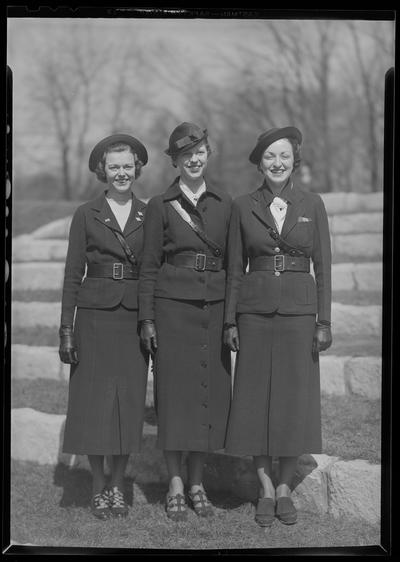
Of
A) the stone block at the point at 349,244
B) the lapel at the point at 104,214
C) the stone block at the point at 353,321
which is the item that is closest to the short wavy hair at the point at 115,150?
the lapel at the point at 104,214

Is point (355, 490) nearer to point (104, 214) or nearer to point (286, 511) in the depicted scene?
point (286, 511)

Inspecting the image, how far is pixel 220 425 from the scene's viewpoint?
5.46 metres

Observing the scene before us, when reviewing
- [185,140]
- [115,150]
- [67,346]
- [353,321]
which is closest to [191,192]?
[185,140]

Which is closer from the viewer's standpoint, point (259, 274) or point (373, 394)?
point (259, 274)

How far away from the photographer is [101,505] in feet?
18.4

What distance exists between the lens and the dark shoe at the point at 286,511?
5.46 meters

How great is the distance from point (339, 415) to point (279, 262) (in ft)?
5.58

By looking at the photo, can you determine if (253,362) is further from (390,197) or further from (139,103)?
(139,103)

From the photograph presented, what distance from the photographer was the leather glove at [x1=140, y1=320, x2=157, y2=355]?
536cm

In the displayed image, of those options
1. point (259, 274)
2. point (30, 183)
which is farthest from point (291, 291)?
point (30, 183)

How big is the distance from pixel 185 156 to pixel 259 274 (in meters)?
0.88

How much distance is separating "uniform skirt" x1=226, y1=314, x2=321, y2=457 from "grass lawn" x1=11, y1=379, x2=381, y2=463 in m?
0.60

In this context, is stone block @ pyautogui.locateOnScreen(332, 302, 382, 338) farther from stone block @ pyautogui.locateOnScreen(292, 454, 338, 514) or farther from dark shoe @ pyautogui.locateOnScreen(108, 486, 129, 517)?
dark shoe @ pyautogui.locateOnScreen(108, 486, 129, 517)

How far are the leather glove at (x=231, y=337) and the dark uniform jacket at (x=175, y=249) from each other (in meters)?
0.21
